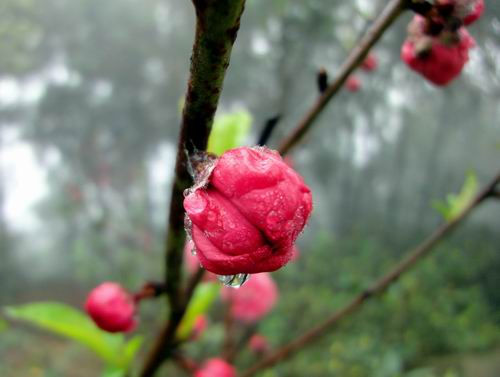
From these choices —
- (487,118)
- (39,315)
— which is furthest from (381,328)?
(487,118)

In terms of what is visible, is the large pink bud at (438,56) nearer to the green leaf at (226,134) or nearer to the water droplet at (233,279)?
the green leaf at (226,134)

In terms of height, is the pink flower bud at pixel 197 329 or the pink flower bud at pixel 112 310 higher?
the pink flower bud at pixel 112 310

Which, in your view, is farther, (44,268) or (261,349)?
(44,268)

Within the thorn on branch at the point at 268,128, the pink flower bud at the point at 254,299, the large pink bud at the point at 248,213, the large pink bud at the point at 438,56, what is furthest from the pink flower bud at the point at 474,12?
the pink flower bud at the point at 254,299

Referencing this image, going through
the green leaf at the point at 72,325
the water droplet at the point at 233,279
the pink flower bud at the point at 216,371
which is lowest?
the pink flower bud at the point at 216,371

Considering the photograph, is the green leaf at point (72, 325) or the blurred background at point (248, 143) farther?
the blurred background at point (248, 143)

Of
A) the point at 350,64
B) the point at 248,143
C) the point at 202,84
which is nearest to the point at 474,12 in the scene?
the point at 350,64

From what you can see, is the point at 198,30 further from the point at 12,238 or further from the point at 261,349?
the point at 12,238
